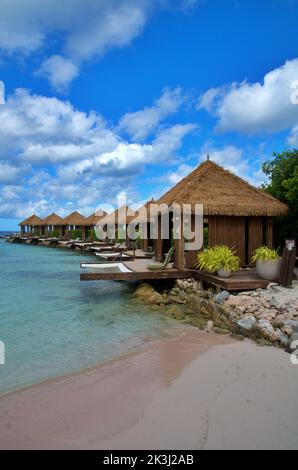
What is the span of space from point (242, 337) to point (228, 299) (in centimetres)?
159

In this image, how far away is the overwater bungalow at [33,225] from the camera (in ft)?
168

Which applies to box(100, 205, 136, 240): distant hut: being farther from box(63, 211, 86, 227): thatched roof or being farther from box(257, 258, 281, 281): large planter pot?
box(257, 258, 281, 281): large planter pot

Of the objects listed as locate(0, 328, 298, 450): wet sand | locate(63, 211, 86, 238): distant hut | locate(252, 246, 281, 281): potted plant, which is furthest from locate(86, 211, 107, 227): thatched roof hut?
locate(0, 328, 298, 450): wet sand

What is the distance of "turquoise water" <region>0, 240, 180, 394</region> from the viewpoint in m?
6.25

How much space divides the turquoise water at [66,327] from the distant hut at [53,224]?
3197 cm

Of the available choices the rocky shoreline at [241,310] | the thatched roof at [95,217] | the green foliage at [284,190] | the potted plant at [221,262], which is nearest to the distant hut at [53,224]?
the thatched roof at [95,217]

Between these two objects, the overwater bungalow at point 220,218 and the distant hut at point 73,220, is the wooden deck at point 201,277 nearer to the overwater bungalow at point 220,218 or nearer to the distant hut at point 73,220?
the overwater bungalow at point 220,218

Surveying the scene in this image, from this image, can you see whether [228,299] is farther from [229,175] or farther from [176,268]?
[229,175]

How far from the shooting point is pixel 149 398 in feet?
15.5

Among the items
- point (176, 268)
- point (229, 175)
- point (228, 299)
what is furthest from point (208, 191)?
point (228, 299)

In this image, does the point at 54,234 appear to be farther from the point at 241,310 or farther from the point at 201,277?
the point at 241,310

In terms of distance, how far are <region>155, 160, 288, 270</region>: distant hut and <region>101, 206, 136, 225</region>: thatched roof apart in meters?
16.0

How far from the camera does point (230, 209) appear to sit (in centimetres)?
1097

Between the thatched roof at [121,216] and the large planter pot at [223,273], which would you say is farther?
the thatched roof at [121,216]
